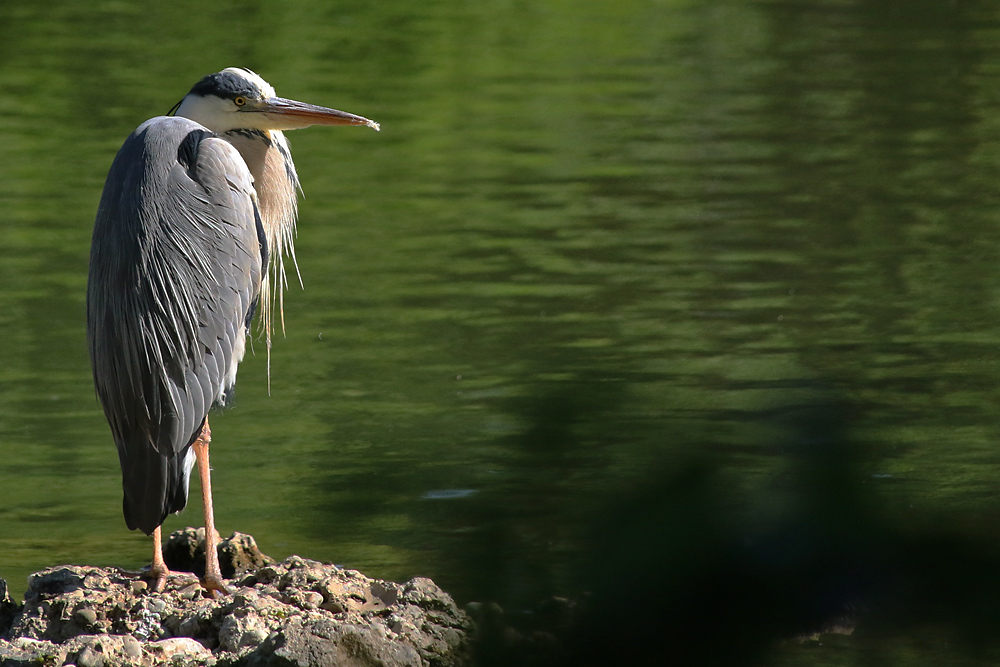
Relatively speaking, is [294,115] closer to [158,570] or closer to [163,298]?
[163,298]

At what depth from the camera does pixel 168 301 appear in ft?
14.5

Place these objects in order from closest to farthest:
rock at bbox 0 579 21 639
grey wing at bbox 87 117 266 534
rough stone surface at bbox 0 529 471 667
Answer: rough stone surface at bbox 0 529 471 667 → rock at bbox 0 579 21 639 → grey wing at bbox 87 117 266 534

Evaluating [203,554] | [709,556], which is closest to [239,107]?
[203,554]

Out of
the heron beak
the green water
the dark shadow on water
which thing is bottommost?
the green water

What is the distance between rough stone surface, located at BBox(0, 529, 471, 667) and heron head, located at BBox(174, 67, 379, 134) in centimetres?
165

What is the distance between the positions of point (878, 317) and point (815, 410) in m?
8.00

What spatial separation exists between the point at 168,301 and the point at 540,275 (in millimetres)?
5411

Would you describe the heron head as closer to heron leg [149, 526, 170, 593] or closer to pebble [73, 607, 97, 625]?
heron leg [149, 526, 170, 593]

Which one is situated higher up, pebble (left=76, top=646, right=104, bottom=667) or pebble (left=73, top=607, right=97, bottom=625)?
pebble (left=76, top=646, right=104, bottom=667)

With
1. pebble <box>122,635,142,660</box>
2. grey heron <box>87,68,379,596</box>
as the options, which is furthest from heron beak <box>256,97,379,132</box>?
pebble <box>122,635,142,660</box>

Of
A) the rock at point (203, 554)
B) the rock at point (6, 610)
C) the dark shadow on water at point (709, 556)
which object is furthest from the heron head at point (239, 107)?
the dark shadow on water at point (709, 556)

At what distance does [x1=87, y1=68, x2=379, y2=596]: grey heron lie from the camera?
4320 millimetres

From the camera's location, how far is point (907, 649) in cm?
97

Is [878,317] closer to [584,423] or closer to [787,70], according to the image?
[584,423]
